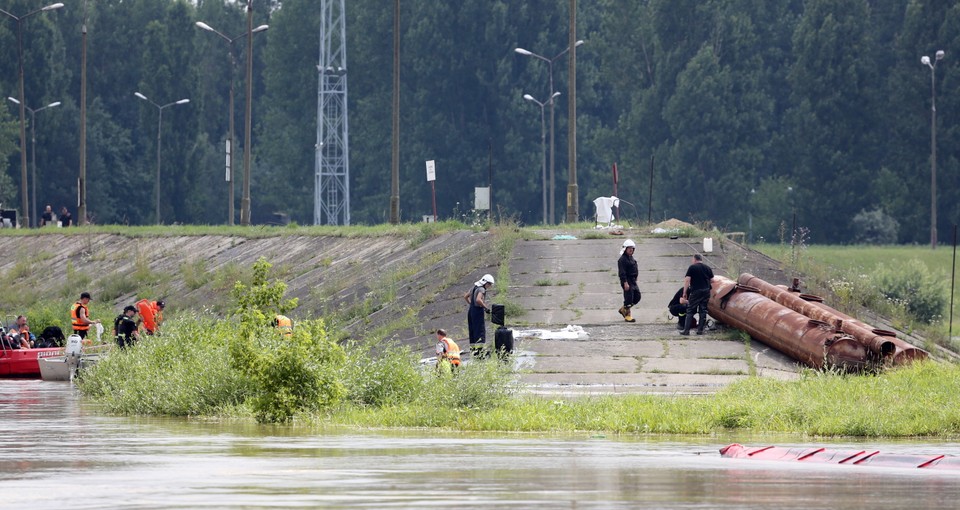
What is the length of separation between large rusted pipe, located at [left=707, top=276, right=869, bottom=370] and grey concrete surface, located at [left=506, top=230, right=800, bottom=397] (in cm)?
30

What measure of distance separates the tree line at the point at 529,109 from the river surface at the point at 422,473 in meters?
61.2

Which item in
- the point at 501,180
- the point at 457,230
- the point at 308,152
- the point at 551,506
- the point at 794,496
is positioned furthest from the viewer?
the point at 308,152

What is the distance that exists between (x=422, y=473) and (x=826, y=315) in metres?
16.4

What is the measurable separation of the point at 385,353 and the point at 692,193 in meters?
67.4

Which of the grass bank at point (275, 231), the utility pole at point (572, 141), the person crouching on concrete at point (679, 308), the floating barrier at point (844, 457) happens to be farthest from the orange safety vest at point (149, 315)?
the floating barrier at point (844, 457)

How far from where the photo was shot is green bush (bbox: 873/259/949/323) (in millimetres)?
47750

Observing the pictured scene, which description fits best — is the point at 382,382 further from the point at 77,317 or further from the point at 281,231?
the point at 281,231

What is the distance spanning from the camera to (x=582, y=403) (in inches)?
858

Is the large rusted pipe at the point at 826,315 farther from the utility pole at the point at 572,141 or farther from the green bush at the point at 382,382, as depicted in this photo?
the utility pole at the point at 572,141

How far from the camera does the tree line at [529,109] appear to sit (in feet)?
279

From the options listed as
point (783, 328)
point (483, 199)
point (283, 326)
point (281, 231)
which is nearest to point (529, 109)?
point (281, 231)

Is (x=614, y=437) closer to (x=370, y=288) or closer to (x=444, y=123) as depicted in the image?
(x=370, y=288)

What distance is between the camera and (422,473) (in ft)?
48.1

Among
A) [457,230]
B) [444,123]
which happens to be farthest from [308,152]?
[457,230]
